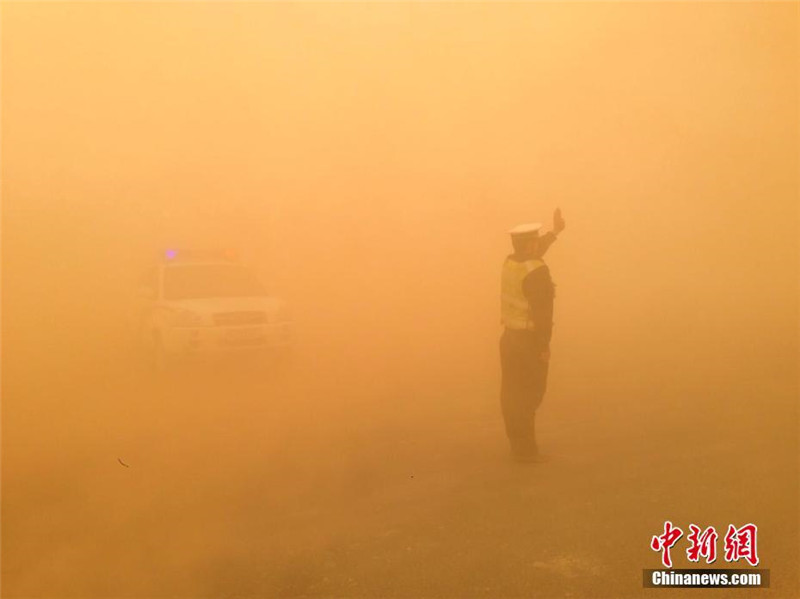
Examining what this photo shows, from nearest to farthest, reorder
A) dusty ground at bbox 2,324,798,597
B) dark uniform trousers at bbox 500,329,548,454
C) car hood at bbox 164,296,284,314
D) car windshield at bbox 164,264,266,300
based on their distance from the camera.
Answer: dusty ground at bbox 2,324,798,597, dark uniform trousers at bbox 500,329,548,454, car hood at bbox 164,296,284,314, car windshield at bbox 164,264,266,300

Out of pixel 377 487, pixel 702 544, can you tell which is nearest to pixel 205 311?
pixel 377 487

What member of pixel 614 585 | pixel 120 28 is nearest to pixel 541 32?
pixel 120 28

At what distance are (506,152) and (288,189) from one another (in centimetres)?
373

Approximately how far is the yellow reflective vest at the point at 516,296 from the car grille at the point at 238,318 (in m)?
4.55

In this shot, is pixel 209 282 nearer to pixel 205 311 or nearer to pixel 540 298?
pixel 205 311

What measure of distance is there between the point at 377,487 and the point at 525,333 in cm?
145

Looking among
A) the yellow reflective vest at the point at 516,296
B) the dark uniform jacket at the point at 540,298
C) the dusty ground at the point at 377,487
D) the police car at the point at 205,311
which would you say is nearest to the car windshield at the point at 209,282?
the police car at the point at 205,311

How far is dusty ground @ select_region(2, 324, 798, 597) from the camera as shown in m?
4.36

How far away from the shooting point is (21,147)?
13211mm

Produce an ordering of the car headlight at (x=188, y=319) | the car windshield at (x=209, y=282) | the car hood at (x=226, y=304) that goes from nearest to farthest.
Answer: the car headlight at (x=188, y=319), the car hood at (x=226, y=304), the car windshield at (x=209, y=282)

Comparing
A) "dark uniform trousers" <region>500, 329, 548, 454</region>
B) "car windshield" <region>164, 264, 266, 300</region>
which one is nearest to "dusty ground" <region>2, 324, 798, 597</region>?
"dark uniform trousers" <region>500, 329, 548, 454</region>

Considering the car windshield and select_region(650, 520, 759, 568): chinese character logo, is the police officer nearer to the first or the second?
select_region(650, 520, 759, 568): chinese character logo

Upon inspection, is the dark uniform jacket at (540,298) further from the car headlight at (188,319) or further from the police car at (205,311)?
the car headlight at (188,319)

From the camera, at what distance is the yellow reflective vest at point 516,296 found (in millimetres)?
6004
